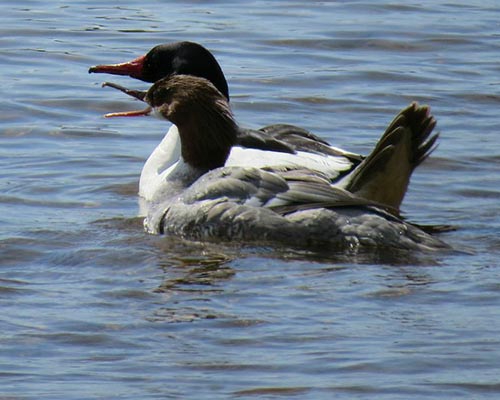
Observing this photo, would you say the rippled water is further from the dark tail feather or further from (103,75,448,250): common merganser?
the dark tail feather

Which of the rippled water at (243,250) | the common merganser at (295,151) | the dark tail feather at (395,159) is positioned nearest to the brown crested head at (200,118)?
the common merganser at (295,151)

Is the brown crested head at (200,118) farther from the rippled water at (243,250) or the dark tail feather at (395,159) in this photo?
the dark tail feather at (395,159)

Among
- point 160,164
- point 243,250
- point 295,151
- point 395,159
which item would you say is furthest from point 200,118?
point 395,159

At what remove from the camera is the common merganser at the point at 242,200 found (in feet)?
30.1

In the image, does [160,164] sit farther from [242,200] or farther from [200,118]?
[242,200]

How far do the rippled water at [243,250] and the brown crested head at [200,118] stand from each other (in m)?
0.61

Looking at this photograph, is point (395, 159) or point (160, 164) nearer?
point (395, 159)

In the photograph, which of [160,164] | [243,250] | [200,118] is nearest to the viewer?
[243,250]

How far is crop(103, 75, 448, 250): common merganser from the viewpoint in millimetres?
9164

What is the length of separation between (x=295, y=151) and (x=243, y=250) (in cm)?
119

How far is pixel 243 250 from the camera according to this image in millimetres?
9289

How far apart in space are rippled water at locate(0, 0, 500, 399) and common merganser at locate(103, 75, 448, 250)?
157 mm

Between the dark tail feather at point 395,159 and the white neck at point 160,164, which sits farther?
the white neck at point 160,164

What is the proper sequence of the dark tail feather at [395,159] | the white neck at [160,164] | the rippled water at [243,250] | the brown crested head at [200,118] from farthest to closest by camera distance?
the white neck at [160,164] < the brown crested head at [200,118] < the dark tail feather at [395,159] < the rippled water at [243,250]
